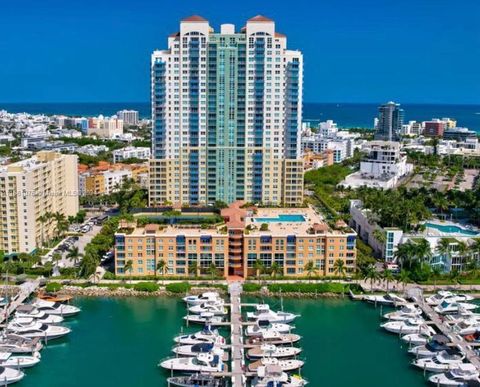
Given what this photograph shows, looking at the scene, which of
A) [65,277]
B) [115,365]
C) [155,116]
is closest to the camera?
[115,365]

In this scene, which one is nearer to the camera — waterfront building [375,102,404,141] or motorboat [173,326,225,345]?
motorboat [173,326,225,345]

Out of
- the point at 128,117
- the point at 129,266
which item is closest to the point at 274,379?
the point at 129,266

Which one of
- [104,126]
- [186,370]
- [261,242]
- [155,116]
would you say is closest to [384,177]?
[155,116]

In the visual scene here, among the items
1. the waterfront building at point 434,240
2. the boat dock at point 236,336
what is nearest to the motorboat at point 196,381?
the boat dock at point 236,336

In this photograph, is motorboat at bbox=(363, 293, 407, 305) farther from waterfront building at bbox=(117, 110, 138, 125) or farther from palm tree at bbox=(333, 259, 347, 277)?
waterfront building at bbox=(117, 110, 138, 125)

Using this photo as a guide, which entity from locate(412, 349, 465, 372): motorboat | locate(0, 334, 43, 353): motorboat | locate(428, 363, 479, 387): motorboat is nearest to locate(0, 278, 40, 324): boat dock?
locate(0, 334, 43, 353): motorboat

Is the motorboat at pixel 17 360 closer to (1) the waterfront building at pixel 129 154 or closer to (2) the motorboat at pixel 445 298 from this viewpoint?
(2) the motorboat at pixel 445 298

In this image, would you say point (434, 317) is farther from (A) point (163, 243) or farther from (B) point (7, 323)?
(B) point (7, 323)

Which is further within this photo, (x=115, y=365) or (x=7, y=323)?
(x=7, y=323)
